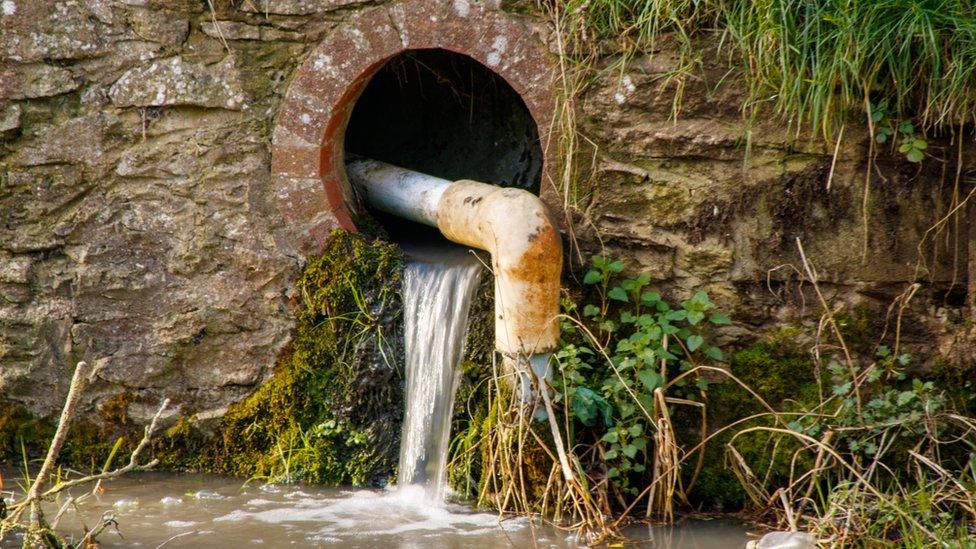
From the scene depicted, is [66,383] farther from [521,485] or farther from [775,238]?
[775,238]

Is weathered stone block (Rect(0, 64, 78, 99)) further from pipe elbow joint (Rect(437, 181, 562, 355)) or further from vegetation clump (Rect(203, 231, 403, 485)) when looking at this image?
pipe elbow joint (Rect(437, 181, 562, 355))

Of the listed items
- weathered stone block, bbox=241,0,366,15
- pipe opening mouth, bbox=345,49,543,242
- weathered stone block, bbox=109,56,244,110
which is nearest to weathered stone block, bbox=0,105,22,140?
weathered stone block, bbox=109,56,244,110

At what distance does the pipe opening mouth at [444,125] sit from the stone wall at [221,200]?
105 centimetres

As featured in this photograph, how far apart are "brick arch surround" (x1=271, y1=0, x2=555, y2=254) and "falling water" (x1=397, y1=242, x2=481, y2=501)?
0.49 metres

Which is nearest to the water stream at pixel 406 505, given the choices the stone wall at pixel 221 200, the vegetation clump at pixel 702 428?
the vegetation clump at pixel 702 428

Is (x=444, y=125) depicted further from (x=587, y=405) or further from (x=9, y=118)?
(x=587, y=405)

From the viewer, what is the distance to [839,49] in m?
4.28

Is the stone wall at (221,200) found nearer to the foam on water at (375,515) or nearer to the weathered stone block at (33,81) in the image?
the weathered stone block at (33,81)

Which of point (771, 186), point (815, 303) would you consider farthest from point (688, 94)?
point (815, 303)

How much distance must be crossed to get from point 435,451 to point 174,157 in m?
1.79

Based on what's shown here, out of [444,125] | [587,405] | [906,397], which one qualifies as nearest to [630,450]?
[587,405]

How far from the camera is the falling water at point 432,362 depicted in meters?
4.96

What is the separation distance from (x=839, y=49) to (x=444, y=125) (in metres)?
2.78

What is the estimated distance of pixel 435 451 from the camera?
4957 millimetres
